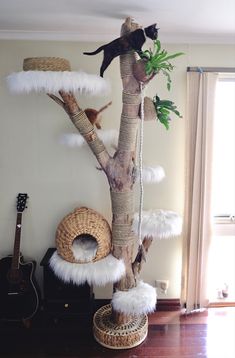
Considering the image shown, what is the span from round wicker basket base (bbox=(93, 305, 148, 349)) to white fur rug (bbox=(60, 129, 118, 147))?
1.31 meters

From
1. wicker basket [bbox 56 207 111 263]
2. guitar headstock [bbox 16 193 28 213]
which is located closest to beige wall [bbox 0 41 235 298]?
guitar headstock [bbox 16 193 28 213]

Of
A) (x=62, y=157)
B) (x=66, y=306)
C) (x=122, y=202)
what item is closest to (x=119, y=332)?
(x=66, y=306)

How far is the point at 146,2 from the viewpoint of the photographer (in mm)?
1710

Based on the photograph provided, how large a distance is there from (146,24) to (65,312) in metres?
2.18

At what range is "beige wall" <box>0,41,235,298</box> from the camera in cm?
235

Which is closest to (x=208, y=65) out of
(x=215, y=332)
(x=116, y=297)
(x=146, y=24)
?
(x=146, y=24)

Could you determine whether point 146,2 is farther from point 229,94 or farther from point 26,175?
point 26,175

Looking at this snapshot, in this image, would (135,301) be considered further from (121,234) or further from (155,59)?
(155,59)

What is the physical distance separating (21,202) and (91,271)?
91 cm

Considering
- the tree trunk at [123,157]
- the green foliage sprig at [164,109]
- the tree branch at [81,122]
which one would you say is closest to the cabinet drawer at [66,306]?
the tree trunk at [123,157]

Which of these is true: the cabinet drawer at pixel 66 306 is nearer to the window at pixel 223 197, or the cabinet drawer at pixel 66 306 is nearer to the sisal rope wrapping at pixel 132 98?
the window at pixel 223 197

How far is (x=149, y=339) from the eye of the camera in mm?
2229

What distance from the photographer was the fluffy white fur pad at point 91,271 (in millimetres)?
1859

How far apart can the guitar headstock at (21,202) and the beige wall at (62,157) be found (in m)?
0.05
